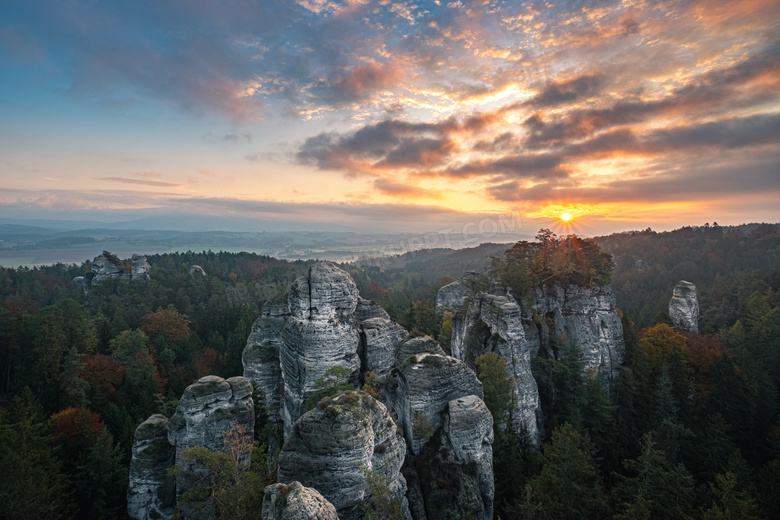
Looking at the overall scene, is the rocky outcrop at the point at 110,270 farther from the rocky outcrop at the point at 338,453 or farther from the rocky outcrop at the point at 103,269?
the rocky outcrop at the point at 338,453

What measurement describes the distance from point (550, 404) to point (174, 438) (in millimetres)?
30508

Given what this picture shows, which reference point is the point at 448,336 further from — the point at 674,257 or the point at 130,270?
the point at 674,257

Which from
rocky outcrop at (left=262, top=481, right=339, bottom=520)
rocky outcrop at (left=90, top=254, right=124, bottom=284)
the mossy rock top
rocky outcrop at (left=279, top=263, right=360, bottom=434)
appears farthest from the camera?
rocky outcrop at (left=90, top=254, right=124, bottom=284)

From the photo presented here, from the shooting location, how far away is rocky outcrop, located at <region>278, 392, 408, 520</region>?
13.5m

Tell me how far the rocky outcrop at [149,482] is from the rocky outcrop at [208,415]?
1.77 m

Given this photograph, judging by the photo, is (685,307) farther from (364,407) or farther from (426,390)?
(364,407)

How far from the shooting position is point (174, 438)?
19391 mm

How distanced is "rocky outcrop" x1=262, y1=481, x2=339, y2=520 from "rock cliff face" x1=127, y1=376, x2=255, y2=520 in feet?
32.5

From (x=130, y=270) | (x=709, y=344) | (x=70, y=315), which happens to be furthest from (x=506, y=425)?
(x=130, y=270)

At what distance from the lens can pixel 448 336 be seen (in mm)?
42188

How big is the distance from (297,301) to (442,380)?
444 inches

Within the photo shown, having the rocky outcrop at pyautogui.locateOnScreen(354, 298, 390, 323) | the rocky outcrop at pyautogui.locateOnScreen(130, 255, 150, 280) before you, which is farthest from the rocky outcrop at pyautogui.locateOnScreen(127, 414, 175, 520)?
the rocky outcrop at pyautogui.locateOnScreen(130, 255, 150, 280)

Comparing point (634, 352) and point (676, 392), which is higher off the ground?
point (634, 352)

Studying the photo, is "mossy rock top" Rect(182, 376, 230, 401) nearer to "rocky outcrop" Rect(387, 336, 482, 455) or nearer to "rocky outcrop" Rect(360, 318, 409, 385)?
"rocky outcrop" Rect(360, 318, 409, 385)
